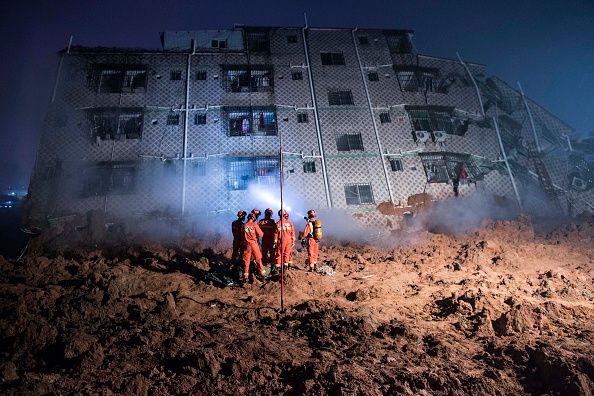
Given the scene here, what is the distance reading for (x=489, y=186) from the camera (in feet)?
59.1

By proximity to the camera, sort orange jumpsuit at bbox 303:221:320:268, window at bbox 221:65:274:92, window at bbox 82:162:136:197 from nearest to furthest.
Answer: orange jumpsuit at bbox 303:221:320:268 < window at bbox 82:162:136:197 < window at bbox 221:65:274:92

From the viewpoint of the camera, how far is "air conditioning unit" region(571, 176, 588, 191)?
18.7 meters

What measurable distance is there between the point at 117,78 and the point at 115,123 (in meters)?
3.13

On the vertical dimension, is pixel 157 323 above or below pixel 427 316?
above

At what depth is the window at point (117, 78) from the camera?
17.3 meters

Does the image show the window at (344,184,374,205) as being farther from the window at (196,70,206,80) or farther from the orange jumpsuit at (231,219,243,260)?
the window at (196,70,206,80)

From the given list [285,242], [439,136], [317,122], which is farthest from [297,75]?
[285,242]

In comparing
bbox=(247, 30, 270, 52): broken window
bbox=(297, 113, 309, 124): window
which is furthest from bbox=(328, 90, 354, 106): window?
bbox=(247, 30, 270, 52): broken window

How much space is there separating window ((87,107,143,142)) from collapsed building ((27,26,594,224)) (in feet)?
0.23

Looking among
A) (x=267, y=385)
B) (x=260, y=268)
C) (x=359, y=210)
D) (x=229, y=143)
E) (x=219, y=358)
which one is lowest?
(x=267, y=385)

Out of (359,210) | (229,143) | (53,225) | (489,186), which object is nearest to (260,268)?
(359,210)

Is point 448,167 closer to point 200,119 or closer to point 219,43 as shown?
point 200,119

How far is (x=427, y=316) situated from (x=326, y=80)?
16565mm

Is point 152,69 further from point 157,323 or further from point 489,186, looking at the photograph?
point 489,186
